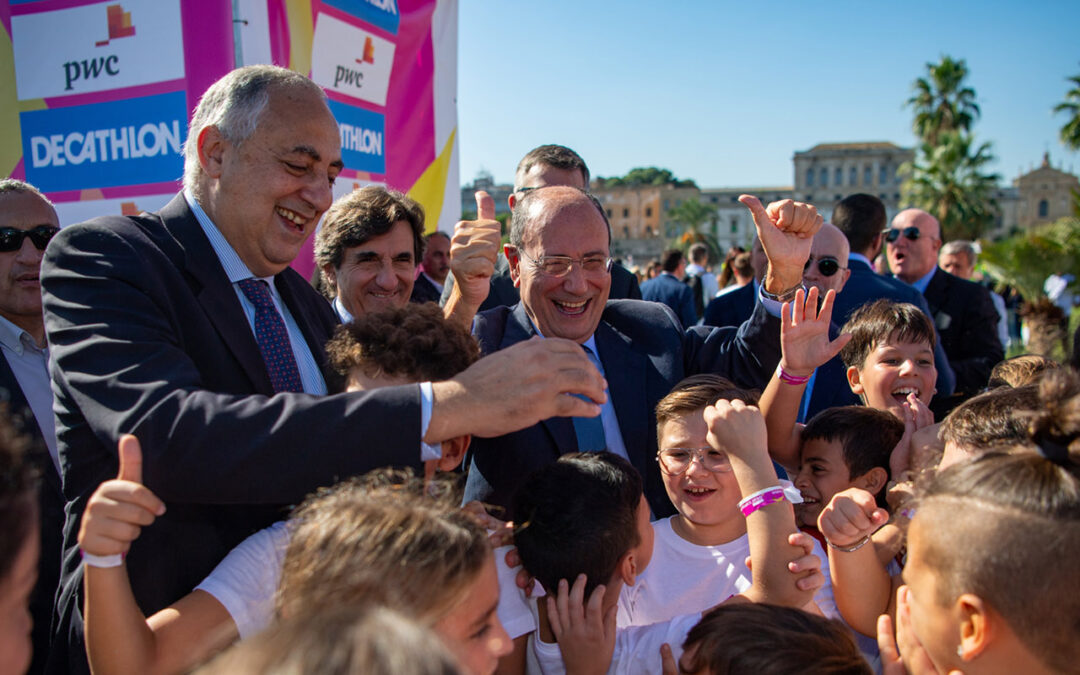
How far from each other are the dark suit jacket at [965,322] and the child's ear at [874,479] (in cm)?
228

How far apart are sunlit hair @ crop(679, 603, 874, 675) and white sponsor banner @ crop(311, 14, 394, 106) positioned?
3.47 m

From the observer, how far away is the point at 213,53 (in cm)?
341

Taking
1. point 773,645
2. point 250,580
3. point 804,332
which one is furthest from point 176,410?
point 804,332

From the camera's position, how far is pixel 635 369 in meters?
2.63

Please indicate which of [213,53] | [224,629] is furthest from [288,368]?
[213,53]

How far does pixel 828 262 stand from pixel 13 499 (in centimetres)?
361

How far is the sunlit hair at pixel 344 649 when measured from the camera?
2.65ft

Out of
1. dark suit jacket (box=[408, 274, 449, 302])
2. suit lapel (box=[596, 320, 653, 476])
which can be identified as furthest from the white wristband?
dark suit jacket (box=[408, 274, 449, 302])

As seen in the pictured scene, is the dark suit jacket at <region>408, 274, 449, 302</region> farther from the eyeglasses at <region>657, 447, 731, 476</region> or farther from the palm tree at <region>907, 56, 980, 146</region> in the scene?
the palm tree at <region>907, 56, 980, 146</region>

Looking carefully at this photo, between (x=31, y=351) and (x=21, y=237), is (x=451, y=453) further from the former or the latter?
(x=21, y=237)

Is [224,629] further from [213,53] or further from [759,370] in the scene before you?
[213,53]

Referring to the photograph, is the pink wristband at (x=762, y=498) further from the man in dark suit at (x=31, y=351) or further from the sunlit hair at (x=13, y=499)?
the man in dark suit at (x=31, y=351)

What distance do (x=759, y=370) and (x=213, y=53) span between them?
267 cm

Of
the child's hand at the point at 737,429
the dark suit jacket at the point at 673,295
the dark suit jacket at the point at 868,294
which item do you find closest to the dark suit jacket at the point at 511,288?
the dark suit jacket at the point at 868,294
